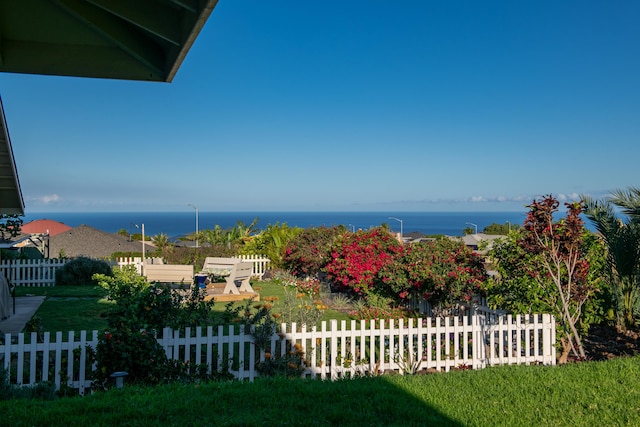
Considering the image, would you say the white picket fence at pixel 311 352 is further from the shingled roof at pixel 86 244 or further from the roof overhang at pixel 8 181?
the shingled roof at pixel 86 244

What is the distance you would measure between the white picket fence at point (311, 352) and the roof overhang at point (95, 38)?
3.89 metres

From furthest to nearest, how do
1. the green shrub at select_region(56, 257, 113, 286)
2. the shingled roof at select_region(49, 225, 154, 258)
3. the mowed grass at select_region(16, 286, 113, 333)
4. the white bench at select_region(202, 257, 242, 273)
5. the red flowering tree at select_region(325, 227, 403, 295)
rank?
the shingled roof at select_region(49, 225, 154, 258) → the white bench at select_region(202, 257, 242, 273) → the green shrub at select_region(56, 257, 113, 286) → the red flowering tree at select_region(325, 227, 403, 295) → the mowed grass at select_region(16, 286, 113, 333)

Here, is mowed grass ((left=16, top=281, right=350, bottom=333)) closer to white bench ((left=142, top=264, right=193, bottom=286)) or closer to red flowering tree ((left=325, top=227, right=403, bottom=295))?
red flowering tree ((left=325, top=227, right=403, bottom=295))

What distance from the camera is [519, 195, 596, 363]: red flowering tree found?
7.34 metres

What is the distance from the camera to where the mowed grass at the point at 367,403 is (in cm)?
446

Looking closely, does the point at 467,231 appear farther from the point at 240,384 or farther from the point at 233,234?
the point at 240,384

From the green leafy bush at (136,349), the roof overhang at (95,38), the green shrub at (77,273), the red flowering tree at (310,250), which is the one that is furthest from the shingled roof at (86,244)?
the roof overhang at (95,38)

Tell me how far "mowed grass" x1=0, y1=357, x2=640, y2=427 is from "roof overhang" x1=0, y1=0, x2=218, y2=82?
9.49 feet

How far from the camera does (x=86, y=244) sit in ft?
95.5

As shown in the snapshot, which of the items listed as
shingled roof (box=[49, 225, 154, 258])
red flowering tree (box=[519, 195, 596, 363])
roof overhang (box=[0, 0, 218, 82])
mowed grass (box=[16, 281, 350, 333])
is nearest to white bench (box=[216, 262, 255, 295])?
mowed grass (box=[16, 281, 350, 333])

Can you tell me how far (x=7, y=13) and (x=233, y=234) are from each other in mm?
27244

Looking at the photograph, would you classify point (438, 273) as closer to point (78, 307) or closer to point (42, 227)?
point (78, 307)

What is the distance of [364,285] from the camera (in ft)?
38.4

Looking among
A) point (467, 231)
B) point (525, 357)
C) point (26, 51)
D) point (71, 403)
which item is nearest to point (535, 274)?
point (525, 357)
